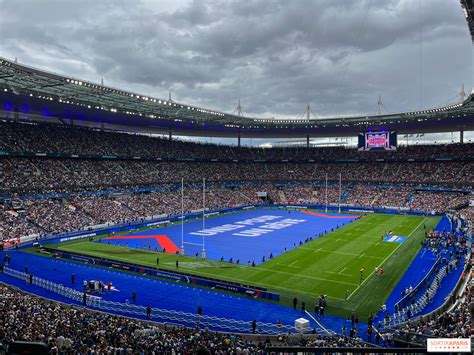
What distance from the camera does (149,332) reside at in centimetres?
2019

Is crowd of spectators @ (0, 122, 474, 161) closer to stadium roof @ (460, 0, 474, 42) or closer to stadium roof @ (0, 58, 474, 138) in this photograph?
stadium roof @ (0, 58, 474, 138)

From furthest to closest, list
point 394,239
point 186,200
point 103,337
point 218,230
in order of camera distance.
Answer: point 186,200 → point 218,230 → point 394,239 → point 103,337

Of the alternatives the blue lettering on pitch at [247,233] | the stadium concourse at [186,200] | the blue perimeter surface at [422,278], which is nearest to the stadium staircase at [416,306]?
the stadium concourse at [186,200]

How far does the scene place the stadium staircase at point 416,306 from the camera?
24.4 metres

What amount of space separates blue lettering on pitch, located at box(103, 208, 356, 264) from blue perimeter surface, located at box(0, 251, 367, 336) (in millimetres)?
9531

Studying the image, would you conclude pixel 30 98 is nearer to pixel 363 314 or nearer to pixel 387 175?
pixel 363 314

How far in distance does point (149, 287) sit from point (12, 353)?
1126 inches

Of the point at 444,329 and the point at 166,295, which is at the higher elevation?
the point at 444,329

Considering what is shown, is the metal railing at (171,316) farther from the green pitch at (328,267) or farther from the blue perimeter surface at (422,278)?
the blue perimeter surface at (422,278)

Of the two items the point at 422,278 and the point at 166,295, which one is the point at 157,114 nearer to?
the point at 166,295

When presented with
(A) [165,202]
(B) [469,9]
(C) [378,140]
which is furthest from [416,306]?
(C) [378,140]

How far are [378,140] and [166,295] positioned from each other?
67.0 meters

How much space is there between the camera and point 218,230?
57781mm

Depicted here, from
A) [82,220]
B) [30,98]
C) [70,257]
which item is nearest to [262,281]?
[70,257]
